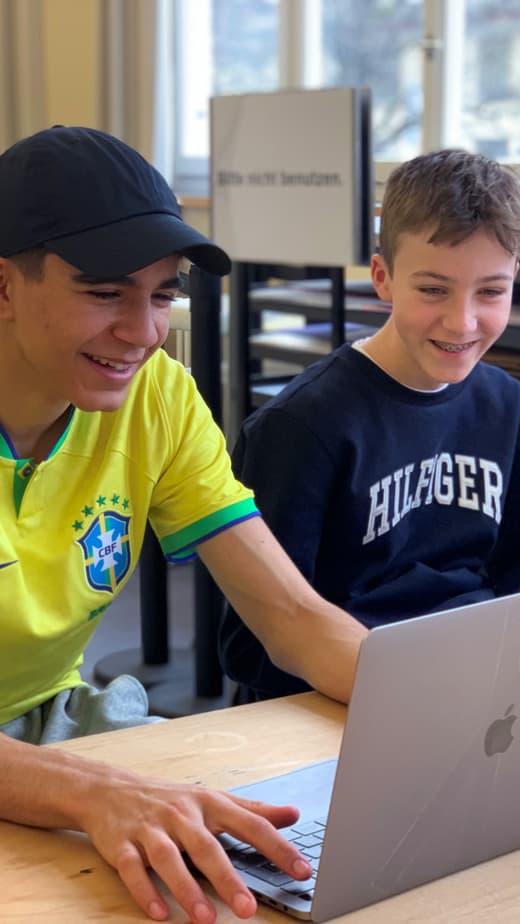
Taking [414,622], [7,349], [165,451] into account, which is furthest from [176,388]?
[414,622]

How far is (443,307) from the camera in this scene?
1.62 metres

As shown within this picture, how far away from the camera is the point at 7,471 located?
1.23m

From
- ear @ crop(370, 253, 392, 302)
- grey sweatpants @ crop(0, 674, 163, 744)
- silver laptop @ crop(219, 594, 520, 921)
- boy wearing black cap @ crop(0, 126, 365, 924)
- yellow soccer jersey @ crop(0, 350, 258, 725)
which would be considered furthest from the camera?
ear @ crop(370, 253, 392, 302)

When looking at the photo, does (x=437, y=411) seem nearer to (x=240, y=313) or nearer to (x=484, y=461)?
(x=484, y=461)

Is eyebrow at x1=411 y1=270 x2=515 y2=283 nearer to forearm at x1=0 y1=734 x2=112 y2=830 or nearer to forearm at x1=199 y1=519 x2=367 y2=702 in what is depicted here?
forearm at x1=199 y1=519 x2=367 y2=702

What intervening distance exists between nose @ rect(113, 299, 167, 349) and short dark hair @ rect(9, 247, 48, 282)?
8 centimetres

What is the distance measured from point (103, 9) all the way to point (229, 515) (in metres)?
3.81

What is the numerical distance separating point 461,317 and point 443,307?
0.09 ft

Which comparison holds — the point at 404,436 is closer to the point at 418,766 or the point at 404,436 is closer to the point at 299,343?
the point at 418,766

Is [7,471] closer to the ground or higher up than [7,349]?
closer to the ground

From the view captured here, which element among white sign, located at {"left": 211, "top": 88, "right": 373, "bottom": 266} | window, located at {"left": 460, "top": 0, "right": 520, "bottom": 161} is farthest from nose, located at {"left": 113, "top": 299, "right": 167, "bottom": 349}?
window, located at {"left": 460, "top": 0, "right": 520, "bottom": 161}

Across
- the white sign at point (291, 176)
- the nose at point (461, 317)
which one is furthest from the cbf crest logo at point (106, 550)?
the white sign at point (291, 176)

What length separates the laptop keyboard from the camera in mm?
882

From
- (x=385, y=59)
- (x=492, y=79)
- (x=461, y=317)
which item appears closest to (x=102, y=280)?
(x=461, y=317)
